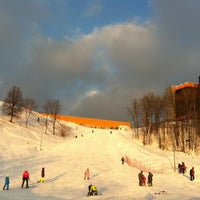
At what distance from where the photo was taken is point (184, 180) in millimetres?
35469

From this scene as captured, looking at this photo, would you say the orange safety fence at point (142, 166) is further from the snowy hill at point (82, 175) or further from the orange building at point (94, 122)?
the orange building at point (94, 122)

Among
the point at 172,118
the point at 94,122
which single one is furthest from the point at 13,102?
the point at 94,122

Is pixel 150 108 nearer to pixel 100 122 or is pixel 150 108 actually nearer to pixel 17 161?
pixel 17 161

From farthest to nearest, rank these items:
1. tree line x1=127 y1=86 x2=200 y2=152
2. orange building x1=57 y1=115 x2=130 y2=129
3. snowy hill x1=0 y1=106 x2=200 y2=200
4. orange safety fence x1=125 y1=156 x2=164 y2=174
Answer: orange building x1=57 y1=115 x2=130 y2=129 < tree line x1=127 y1=86 x2=200 y2=152 < orange safety fence x1=125 y1=156 x2=164 y2=174 < snowy hill x1=0 y1=106 x2=200 y2=200

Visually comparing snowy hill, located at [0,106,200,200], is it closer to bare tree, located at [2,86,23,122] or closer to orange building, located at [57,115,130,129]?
bare tree, located at [2,86,23,122]

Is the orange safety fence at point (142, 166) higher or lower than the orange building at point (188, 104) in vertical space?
lower

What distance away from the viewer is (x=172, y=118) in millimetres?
78812

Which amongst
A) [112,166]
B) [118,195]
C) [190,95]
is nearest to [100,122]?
[190,95]

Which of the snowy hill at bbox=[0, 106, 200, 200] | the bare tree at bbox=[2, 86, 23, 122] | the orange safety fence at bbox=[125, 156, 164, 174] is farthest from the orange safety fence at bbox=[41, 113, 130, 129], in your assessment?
the orange safety fence at bbox=[125, 156, 164, 174]

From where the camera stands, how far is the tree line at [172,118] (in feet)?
248

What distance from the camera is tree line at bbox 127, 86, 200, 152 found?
7550 cm

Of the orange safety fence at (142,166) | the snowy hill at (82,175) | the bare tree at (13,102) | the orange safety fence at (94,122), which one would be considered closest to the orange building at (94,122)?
the orange safety fence at (94,122)

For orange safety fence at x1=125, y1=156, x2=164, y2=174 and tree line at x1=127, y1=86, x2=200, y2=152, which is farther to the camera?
tree line at x1=127, y1=86, x2=200, y2=152

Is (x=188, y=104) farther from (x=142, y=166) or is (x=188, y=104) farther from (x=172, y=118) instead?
(x=142, y=166)
